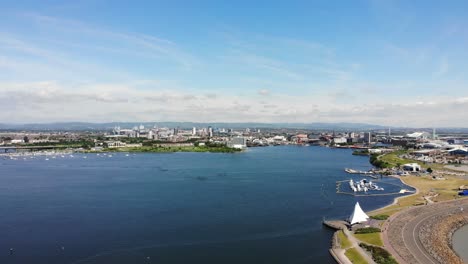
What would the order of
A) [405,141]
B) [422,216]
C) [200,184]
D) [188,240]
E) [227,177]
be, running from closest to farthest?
[188,240]
[422,216]
[200,184]
[227,177]
[405,141]

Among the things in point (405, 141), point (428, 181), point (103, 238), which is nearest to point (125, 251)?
point (103, 238)

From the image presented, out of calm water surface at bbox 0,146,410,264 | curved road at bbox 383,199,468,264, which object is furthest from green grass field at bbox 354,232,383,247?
calm water surface at bbox 0,146,410,264

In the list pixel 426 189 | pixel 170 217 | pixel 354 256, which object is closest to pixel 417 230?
pixel 354 256

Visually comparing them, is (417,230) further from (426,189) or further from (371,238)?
(426,189)

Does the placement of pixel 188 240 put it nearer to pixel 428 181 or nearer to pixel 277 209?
pixel 277 209

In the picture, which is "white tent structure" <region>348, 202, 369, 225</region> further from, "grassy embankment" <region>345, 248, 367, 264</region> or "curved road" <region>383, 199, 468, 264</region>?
"grassy embankment" <region>345, 248, 367, 264</region>

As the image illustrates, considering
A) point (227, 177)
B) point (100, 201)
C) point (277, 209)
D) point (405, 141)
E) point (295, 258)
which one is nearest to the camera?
point (295, 258)

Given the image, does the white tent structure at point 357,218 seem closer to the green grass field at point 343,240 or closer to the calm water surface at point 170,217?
the green grass field at point 343,240
